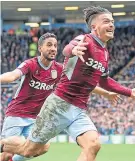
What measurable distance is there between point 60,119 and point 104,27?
1276 mm

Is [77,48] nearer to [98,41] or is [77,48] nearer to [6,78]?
[98,41]

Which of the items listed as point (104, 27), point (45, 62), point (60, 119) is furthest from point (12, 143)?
point (104, 27)

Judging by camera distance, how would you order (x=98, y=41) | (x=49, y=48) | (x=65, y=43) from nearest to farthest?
(x=98, y=41), (x=49, y=48), (x=65, y=43)

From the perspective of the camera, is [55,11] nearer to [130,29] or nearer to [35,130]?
[130,29]

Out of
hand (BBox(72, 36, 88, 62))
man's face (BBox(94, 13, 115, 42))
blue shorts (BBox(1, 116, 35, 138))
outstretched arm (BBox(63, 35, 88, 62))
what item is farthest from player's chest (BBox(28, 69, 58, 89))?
hand (BBox(72, 36, 88, 62))

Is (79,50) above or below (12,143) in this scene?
above

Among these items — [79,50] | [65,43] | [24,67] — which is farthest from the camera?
[65,43]

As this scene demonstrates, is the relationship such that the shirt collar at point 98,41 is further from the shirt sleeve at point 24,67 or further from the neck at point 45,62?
the neck at point 45,62

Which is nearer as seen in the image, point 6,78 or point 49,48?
point 6,78

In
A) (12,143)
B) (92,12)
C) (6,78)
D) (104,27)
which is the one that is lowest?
(12,143)

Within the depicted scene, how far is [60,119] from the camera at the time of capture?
717cm

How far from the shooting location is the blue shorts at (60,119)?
7129 mm

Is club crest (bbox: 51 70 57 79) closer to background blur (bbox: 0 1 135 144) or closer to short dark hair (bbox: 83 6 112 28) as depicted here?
short dark hair (bbox: 83 6 112 28)

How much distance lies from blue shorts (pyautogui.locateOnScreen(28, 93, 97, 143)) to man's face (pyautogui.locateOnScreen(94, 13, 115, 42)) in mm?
954
